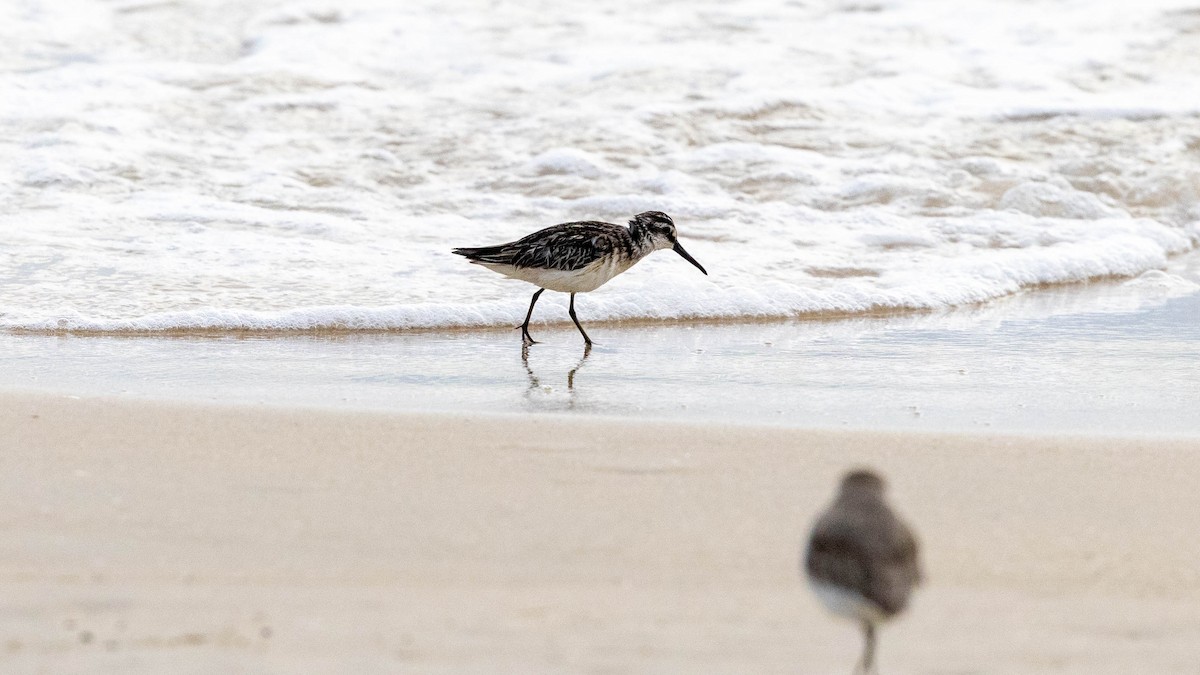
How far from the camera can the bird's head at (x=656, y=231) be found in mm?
7809

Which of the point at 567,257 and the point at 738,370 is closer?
the point at 738,370

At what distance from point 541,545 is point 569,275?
3.67m

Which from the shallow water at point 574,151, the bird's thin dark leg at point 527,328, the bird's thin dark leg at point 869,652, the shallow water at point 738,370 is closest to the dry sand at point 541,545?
the bird's thin dark leg at point 869,652

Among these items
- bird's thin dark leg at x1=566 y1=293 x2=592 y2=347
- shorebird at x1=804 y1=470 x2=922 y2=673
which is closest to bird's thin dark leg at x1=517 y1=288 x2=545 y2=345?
bird's thin dark leg at x1=566 y1=293 x2=592 y2=347

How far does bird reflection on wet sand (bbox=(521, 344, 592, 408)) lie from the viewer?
5.77 m

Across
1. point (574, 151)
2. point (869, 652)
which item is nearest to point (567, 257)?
point (574, 151)

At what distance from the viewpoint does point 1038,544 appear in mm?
3770

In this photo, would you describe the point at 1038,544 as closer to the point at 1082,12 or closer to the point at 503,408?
the point at 503,408

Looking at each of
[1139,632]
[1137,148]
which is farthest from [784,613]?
[1137,148]

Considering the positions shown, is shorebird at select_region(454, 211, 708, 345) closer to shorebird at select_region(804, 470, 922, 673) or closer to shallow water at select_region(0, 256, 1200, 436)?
shallow water at select_region(0, 256, 1200, 436)

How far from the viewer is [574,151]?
11016 millimetres

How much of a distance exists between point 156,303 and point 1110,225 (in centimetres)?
632

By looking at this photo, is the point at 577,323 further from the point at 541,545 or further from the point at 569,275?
the point at 541,545

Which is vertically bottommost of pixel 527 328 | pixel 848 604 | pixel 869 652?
pixel 869 652
